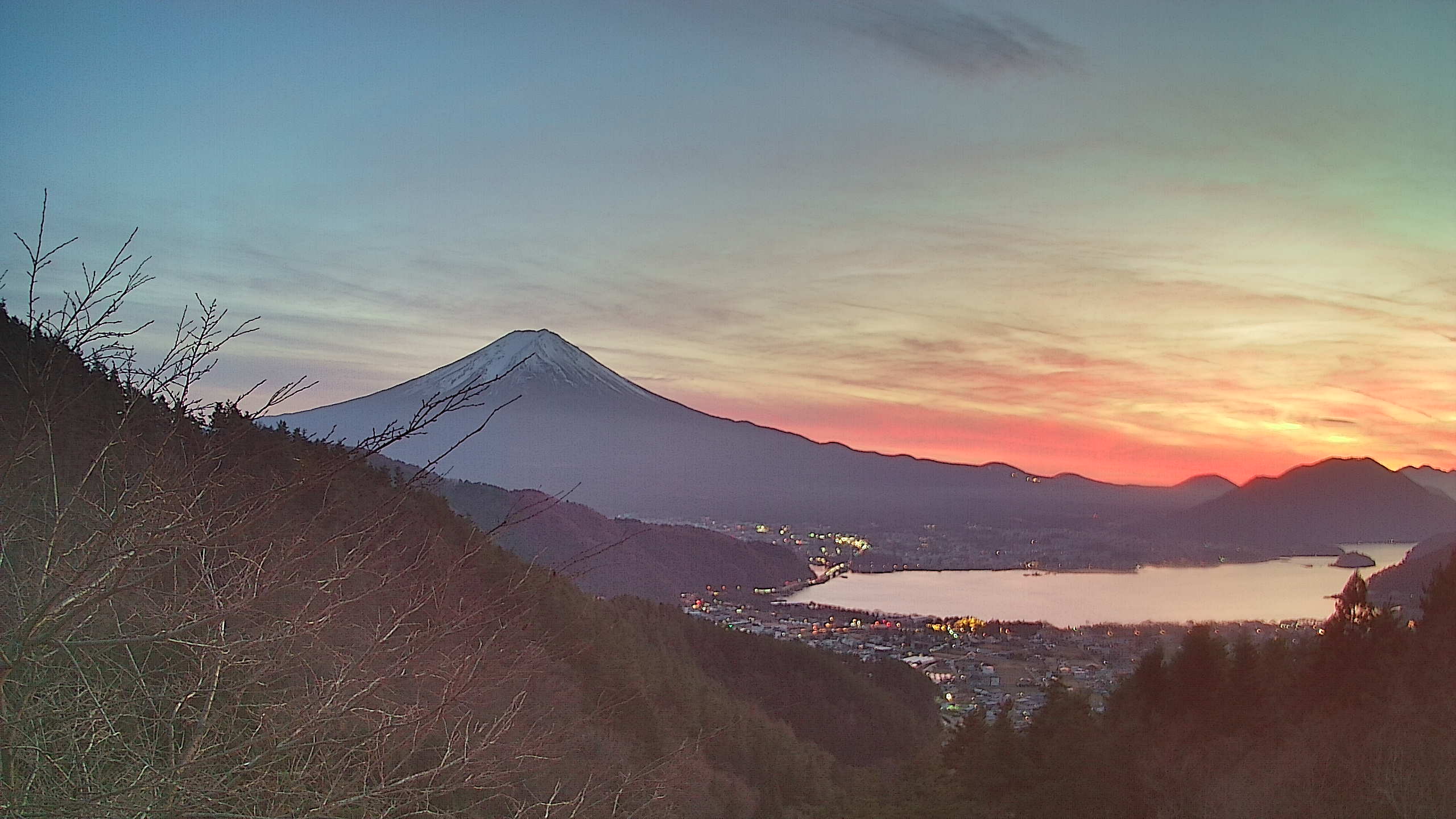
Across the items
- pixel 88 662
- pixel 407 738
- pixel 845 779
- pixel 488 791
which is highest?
pixel 88 662

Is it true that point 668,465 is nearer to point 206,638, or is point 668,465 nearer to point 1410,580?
point 1410,580

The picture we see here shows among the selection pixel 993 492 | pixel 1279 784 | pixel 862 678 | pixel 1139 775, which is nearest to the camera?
pixel 1279 784

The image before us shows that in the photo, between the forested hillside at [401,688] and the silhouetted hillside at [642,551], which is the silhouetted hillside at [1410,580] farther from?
the silhouetted hillside at [642,551]

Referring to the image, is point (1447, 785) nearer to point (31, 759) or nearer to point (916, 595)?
point (31, 759)

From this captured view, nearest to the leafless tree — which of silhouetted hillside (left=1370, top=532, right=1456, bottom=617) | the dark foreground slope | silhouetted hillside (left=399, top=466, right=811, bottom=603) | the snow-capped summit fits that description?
the dark foreground slope

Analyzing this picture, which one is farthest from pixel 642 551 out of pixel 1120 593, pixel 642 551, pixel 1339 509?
pixel 1339 509

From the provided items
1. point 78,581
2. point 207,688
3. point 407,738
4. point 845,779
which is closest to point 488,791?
point 407,738

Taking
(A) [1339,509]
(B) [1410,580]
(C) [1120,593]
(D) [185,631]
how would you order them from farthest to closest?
(A) [1339,509], (C) [1120,593], (B) [1410,580], (D) [185,631]
